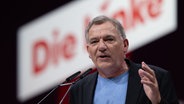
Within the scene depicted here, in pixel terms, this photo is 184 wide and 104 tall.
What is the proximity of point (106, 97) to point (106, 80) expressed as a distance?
0.10 metres

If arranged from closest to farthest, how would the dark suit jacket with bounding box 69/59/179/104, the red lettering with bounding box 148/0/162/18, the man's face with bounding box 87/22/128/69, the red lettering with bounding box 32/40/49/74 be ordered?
1. the dark suit jacket with bounding box 69/59/179/104
2. the man's face with bounding box 87/22/128/69
3. the red lettering with bounding box 148/0/162/18
4. the red lettering with bounding box 32/40/49/74

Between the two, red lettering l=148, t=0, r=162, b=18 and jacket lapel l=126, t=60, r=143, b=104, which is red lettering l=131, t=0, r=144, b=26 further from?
jacket lapel l=126, t=60, r=143, b=104

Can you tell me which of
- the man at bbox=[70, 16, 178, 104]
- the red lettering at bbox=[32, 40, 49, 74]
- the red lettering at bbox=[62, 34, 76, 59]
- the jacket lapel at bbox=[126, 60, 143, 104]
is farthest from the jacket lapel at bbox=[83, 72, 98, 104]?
the red lettering at bbox=[32, 40, 49, 74]

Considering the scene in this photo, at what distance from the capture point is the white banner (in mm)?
3209

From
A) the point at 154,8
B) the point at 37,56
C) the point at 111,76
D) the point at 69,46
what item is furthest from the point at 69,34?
the point at 111,76

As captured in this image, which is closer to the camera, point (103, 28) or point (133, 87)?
point (133, 87)

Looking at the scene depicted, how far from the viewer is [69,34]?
12.3 ft

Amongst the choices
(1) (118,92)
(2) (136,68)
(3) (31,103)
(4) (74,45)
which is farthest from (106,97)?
(3) (31,103)

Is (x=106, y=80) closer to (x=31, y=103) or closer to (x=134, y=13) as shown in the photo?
(x=134, y=13)

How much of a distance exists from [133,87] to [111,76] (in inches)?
6.6

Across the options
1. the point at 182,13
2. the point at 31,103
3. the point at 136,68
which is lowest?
the point at 31,103

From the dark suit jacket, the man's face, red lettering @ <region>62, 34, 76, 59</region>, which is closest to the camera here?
the dark suit jacket

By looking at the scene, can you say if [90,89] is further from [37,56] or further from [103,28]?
[37,56]

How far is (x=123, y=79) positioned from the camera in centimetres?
208
